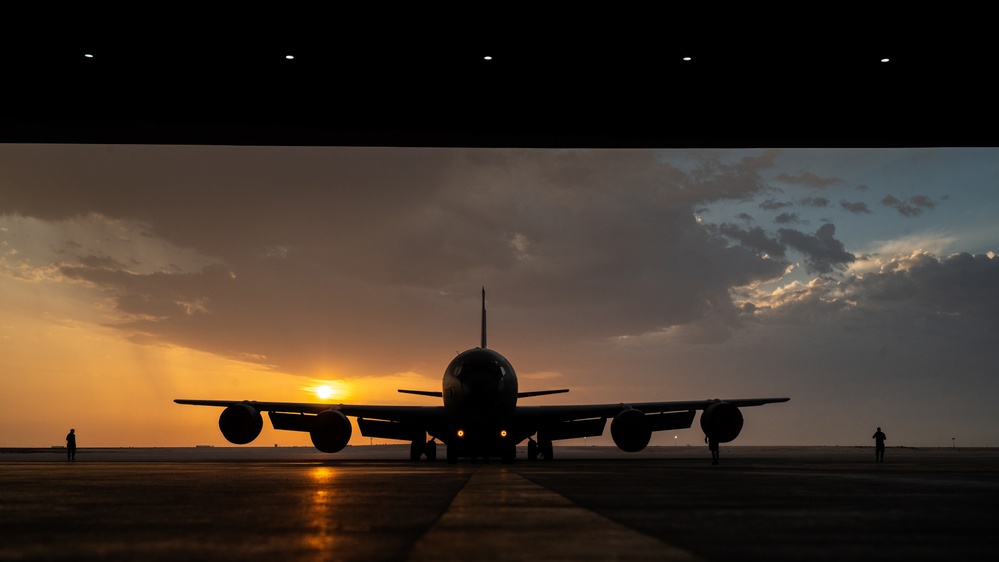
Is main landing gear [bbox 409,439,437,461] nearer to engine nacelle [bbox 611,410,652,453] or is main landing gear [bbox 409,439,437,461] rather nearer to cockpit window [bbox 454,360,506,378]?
cockpit window [bbox 454,360,506,378]

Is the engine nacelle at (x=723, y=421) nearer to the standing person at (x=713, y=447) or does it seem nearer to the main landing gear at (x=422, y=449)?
the standing person at (x=713, y=447)

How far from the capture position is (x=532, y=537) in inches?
219

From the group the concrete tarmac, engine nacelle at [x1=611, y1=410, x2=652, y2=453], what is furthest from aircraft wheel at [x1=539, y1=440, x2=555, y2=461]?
the concrete tarmac

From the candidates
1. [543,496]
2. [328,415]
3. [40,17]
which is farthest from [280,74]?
[543,496]

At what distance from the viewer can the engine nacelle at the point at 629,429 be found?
92.3ft

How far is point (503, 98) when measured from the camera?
21.9m

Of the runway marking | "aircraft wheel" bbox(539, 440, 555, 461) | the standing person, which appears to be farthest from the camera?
"aircraft wheel" bbox(539, 440, 555, 461)

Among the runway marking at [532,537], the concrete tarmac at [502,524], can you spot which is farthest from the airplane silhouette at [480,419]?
the runway marking at [532,537]

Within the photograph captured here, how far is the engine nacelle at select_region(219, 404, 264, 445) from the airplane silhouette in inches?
1.3

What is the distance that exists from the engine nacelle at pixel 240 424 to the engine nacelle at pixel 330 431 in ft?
6.76

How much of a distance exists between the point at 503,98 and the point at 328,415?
41.7 feet

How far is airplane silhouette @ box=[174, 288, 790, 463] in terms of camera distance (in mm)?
27094

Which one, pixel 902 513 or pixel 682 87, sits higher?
pixel 682 87

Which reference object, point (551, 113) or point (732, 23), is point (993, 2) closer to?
point (732, 23)
